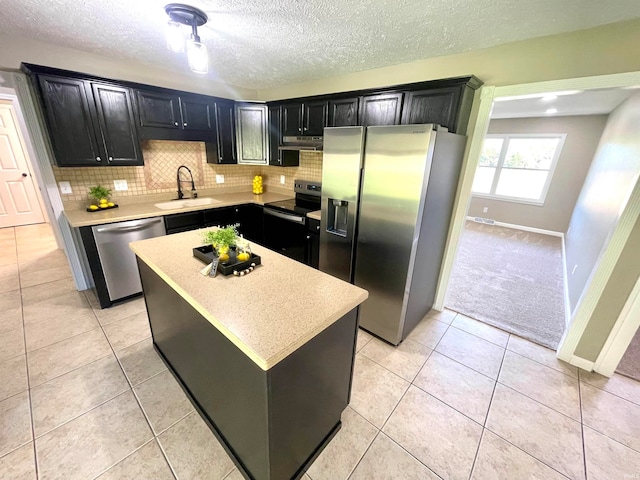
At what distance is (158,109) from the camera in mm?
2812

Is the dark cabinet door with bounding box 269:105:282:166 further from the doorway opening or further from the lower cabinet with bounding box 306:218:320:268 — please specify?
the doorway opening

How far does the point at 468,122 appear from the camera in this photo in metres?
2.24

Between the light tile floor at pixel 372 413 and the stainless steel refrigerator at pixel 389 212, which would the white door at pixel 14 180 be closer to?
the light tile floor at pixel 372 413

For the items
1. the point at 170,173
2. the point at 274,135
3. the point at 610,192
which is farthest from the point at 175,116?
the point at 610,192

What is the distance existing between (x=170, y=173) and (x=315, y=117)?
197cm

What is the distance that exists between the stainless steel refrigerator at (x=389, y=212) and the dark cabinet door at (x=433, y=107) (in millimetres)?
196

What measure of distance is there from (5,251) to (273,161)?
165 inches

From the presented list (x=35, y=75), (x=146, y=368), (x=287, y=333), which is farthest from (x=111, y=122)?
(x=287, y=333)

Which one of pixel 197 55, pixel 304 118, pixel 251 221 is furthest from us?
pixel 251 221

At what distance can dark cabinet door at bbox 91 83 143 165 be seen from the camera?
247 centimetres

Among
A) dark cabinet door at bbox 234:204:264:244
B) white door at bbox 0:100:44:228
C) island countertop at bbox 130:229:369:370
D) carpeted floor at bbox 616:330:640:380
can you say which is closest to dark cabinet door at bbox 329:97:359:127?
dark cabinet door at bbox 234:204:264:244

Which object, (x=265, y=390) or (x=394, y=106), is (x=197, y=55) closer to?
(x=394, y=106)

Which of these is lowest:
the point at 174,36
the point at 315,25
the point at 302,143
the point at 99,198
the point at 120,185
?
the point at 99,198

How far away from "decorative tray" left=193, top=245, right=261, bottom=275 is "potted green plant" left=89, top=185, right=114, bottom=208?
6.26ft
